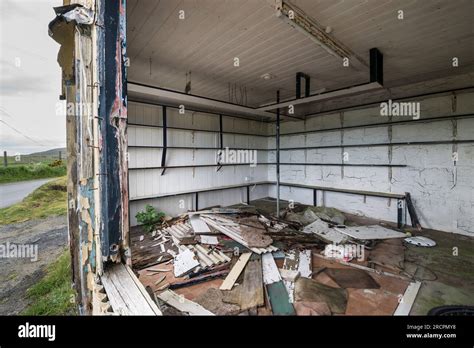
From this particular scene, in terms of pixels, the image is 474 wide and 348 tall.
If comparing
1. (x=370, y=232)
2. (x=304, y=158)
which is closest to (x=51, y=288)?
(x=370, y=232)

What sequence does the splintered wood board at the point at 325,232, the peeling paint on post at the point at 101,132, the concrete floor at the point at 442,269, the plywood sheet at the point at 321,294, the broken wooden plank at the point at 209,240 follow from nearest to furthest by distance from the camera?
1. the peeling paint on post at the point at 101,132
2. the plywood sheet at the point at 321,294
3. the concrete floor at the point at 442,269
4. the broken wooden plank at the point at 209,240
5. the splintered wood board at the point at 325,232

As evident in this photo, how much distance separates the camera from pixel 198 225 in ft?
15.1

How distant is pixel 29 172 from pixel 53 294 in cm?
1273

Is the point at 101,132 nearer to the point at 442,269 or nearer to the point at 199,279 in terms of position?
the point at 199,279

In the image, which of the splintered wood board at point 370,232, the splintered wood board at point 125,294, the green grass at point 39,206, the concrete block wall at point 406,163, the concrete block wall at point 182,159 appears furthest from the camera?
the green grass at point 39,206

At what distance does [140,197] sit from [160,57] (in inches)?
129

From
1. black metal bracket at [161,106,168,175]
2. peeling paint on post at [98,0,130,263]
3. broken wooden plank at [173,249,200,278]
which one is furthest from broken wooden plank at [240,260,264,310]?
black metal bracket at [161,106,168,175]

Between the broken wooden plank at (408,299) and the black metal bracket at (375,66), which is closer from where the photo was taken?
the broken wooden plank at (408,299)

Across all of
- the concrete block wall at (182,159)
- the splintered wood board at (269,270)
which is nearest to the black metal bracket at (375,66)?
the splintered wood board at (269,270)

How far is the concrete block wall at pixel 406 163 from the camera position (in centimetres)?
427

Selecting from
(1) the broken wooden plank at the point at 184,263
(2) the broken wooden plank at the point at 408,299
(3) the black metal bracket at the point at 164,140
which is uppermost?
(3) the black metal bracket at the point at 164,140

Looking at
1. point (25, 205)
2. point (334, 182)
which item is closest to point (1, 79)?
point (25, 205)

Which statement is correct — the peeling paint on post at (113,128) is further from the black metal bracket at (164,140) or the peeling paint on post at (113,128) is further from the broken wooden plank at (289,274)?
the black metal bracket at (164,140)

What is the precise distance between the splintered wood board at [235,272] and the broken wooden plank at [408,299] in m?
1.81
